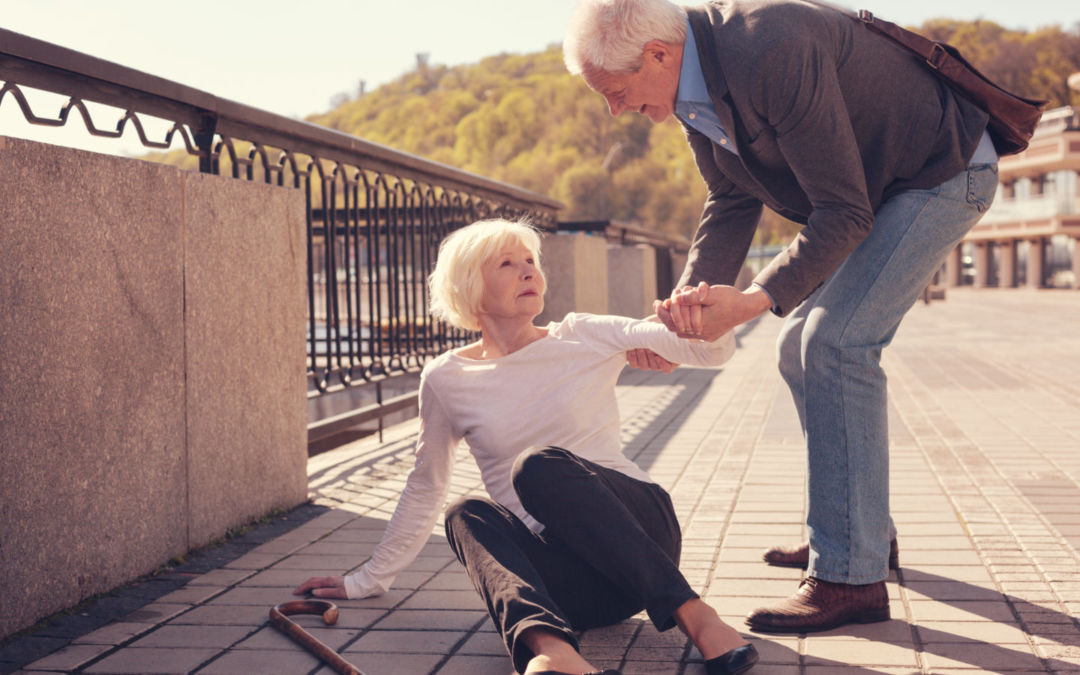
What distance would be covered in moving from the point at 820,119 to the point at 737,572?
159cm

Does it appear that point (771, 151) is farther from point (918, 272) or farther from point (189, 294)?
point (189, 294)

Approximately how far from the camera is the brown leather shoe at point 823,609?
314cm

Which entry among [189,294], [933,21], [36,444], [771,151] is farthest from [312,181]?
[933,21]

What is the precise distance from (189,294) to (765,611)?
7.47ft

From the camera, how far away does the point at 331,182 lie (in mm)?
6051

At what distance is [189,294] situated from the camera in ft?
13.5

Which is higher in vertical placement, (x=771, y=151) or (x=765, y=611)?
(x=771, y=151)

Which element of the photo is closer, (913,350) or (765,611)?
(765,611)

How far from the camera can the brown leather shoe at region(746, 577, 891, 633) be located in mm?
3141

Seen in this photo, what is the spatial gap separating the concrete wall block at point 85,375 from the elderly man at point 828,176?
1.54 m

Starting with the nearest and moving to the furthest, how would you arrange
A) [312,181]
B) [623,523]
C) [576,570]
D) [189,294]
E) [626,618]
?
[623,523], [576,570], [626,618], [189,294], [312,181]

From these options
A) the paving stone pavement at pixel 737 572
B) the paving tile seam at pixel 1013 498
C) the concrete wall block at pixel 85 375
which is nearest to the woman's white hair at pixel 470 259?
the paving stone pavement at pixel 737 572

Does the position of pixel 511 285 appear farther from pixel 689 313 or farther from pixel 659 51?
pixel 659 51

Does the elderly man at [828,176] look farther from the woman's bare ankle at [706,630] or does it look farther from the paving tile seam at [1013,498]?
the paving tile seam at [1013,498]
